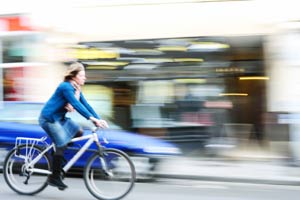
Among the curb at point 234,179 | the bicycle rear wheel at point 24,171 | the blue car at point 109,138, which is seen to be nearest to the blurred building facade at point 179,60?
the curb at point 234,179

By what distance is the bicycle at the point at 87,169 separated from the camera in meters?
6.37

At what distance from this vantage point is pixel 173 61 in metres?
13.2

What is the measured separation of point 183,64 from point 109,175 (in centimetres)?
704

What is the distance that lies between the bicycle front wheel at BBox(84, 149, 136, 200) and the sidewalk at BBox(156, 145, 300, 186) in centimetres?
259

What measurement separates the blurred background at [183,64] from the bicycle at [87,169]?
591cm

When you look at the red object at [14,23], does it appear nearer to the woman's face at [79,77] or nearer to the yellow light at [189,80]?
the yellow light at [189,80]

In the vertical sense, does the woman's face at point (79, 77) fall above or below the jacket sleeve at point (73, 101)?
above

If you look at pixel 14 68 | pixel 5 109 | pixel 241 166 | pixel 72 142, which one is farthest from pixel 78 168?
pixel 14 68

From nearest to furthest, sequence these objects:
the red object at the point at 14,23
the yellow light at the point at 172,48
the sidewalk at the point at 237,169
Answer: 1. the sidewalk at the point at 237,169
2. the yellow light at the point at 172,48
3. the red object at the point at 14,23

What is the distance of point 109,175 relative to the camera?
646cm

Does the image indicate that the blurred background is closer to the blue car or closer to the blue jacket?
the blue car

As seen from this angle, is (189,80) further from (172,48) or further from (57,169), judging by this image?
(57,169)

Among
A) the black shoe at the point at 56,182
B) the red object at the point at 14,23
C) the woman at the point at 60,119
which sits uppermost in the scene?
the red object at the point at 14,23

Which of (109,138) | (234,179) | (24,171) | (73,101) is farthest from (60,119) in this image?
(234,179)
